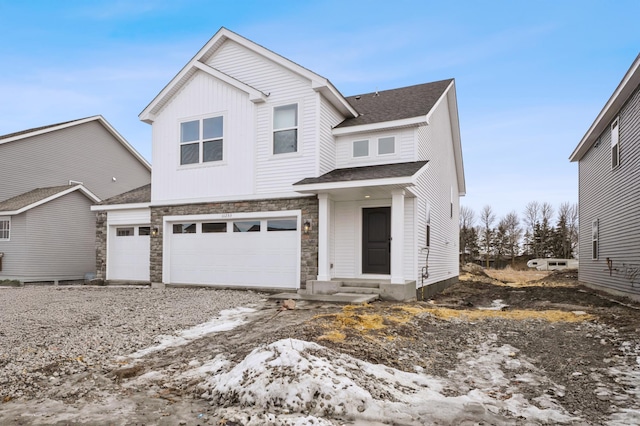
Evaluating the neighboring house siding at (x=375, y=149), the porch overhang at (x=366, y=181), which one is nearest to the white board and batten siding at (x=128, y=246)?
the porch overhang at (x=366, y=181)

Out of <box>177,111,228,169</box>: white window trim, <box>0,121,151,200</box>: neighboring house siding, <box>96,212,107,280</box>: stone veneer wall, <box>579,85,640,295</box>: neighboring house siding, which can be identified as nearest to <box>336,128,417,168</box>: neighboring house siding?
<box>177,111,228,169</box>: white window trim

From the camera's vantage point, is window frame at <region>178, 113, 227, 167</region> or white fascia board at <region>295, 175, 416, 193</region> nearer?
white fascia board at <region>295, 175, 416, 193</region>

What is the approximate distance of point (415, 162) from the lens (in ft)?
36.5

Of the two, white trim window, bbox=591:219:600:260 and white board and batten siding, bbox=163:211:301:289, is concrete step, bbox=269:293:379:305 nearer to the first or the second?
white board and batten siding, bbox=163:211:301:289

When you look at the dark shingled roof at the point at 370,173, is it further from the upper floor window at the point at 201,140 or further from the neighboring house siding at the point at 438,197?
the upper floor window at the point at 201,140

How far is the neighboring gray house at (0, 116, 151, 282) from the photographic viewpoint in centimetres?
1797

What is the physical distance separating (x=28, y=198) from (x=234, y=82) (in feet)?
40.8

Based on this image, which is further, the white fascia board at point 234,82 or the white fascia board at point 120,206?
the white fascia board at point 120,206

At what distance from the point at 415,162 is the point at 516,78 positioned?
30.9 ft

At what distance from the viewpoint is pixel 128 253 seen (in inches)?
574

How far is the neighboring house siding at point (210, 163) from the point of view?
487 inches

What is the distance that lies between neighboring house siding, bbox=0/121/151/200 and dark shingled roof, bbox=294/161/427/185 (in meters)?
16.0

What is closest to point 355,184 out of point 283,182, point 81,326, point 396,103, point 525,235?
point 283,182

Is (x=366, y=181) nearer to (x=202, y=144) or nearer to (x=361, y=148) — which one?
(x=361, y=148)
